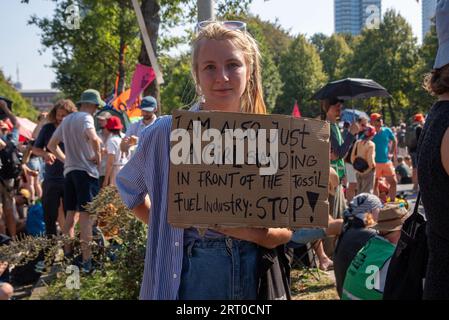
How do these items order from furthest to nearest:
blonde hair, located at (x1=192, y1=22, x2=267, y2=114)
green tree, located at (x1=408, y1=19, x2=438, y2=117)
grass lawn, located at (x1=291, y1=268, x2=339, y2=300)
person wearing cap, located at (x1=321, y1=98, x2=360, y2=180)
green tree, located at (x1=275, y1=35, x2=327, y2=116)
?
green tree, located at (x1=275, y1=35, x2=327, y2=116) < green tree, located at (x1=408, y1=19, x2=438, y2=117) < person wearing cap, located at (x1=321, y1=98, x2=360, y2=180) < grass lawn, located at (x1=291, y1=268, x2=339, y2=300) < blonde hair, located at (x1=192, y1=22, x2=267, y2=114)

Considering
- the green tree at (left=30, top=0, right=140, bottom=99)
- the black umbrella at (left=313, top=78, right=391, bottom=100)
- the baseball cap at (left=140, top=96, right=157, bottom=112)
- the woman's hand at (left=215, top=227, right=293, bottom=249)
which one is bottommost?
the woman's hand at (left=215, top=227, right=293, bottom=249)

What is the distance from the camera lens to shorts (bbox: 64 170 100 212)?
6496mm

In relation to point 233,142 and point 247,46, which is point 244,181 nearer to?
point 233,142

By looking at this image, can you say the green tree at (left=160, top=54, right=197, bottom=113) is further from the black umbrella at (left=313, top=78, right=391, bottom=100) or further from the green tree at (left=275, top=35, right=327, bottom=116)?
the green tree at (left=275, top=35, right=327, bottom=116)

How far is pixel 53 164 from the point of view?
23.4ft

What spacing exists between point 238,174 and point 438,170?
63cm

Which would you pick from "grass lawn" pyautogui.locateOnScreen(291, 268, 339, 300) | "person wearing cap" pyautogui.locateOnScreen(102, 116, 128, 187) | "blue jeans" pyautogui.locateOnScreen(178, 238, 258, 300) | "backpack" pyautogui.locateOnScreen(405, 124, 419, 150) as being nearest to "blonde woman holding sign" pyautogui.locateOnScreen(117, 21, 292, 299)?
"blue jeans" pyautogui.locateOnScreen(178, 238, 258, 300)

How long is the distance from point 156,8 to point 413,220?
31.0 feet

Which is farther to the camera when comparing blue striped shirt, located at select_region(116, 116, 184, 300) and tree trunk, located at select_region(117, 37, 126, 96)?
tree trunk, located at select_region(117, 37, 126, 96)

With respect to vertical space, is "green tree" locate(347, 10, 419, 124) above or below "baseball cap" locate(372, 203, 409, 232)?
above

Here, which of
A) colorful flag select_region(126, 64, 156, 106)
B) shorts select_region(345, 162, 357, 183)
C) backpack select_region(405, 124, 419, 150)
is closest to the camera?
→ shorts select_region(345, 162, 357, 183)

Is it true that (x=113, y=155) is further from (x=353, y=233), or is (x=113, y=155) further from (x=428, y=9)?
(x=428, y=9)

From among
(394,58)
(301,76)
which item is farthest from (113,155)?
(301,76)
